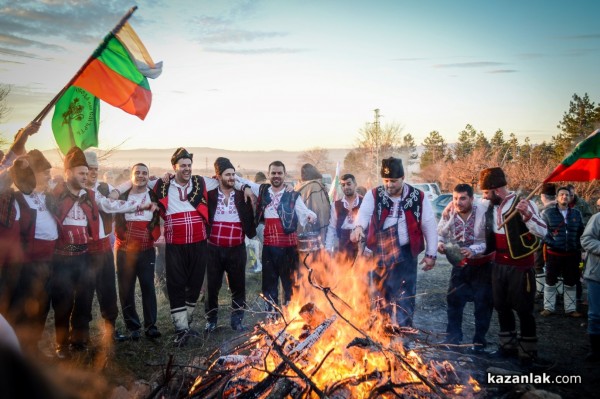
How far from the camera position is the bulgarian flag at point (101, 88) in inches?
180

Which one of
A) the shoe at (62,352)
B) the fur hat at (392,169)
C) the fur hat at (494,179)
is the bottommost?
the shoe at (62,352)

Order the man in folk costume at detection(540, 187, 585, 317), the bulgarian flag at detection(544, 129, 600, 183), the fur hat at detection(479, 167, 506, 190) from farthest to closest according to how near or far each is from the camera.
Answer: the man in folk costume at detection(540, 187, 585, 317), the fur hat at detection(479, 167, 506, 190), the bulgarian flag at detection(544, 129, 600, 183)

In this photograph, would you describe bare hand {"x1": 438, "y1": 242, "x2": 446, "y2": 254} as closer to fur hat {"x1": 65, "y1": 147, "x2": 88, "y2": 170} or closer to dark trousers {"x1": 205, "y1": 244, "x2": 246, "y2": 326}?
dark trousers {"x1": 205, "y1": 244, "x2": 246, "y2": 326}

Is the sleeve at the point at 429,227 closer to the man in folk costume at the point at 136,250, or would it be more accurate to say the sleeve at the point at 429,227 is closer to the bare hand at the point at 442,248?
the bare hand at the point at 442,248

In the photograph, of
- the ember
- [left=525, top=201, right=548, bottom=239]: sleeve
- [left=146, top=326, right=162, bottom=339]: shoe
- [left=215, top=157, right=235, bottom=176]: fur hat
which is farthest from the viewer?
[left=215, top=157, right=235, bottom=176]: fur hat

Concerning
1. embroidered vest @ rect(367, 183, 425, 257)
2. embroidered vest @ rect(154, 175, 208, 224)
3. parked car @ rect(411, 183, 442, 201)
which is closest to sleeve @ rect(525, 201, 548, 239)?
embroidered vest @ rect(367, 183, 425, 257)

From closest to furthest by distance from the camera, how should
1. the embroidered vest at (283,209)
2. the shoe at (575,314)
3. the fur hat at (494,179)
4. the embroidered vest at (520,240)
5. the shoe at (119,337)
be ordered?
1. the embroidered vest at (520,240)
2. the fur hat at (494,179)
3. the shoe at (119,337)
4. the embroidered vest at (283,209)
5. the shoe at (575,314)

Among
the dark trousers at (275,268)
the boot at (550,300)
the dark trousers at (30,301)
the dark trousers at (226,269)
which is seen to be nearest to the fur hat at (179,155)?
the dark trousers at (226,269)

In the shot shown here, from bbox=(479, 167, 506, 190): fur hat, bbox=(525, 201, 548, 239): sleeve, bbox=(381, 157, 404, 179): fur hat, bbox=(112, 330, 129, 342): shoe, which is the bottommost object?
bbox=(112, 330, 129, 342): shoe

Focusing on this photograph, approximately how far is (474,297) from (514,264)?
74 centimetres

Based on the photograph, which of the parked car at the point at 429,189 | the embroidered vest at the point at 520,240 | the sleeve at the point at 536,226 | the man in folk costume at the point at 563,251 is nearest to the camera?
the sleeve at the point at 536,226

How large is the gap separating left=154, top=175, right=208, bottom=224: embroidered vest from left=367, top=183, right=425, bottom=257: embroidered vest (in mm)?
2356

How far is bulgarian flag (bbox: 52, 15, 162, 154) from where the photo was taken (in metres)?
4.57

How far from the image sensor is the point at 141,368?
4406 mm
